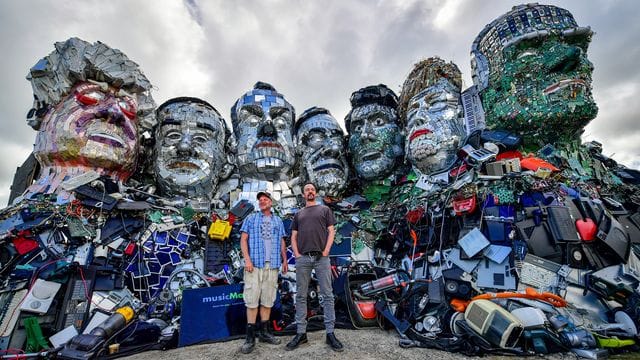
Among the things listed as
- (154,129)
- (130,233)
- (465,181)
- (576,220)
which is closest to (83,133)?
(154,129)

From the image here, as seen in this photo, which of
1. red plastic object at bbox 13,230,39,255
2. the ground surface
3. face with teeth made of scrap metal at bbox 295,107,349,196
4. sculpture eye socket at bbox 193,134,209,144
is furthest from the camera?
face with teeth made of scrap metal at bbox 295,107,349,196

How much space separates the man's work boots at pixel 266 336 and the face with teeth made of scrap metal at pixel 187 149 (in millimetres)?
4443

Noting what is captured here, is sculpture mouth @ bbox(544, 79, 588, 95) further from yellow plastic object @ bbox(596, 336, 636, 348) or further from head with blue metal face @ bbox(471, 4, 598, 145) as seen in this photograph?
yellow plastic object @ bbox(596, 336, 636, 348)

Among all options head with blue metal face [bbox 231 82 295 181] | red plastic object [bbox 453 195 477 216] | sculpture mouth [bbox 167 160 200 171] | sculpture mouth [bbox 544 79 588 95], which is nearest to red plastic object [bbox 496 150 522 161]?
sculpture mouth [bbox 544 79 588 95]

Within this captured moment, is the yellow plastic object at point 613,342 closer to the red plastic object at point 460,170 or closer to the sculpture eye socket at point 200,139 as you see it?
the red plastic object at point 460,170

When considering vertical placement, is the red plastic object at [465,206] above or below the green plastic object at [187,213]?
below

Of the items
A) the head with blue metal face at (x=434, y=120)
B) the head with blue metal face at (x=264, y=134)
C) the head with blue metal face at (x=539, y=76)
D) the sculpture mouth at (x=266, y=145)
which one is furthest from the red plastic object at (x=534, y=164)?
the sculpture mouth at (x=266, y=145)

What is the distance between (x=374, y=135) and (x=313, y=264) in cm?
506

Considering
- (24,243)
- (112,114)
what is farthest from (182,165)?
(24,243)

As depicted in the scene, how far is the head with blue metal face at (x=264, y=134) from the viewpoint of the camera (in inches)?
302

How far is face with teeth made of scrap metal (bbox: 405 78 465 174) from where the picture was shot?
22.4ft

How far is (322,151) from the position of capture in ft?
26.7

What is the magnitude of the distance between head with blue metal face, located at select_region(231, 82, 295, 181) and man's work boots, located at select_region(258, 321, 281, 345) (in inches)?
174

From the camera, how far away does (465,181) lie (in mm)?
5883
